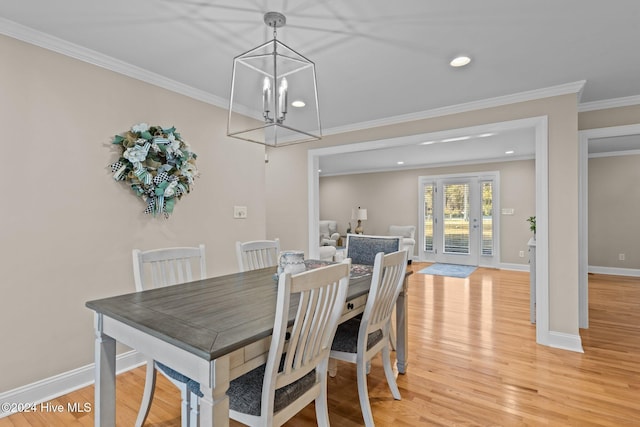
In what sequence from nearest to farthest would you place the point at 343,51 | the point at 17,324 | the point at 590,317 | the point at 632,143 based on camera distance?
the point at 17,324, the point at 343,51, the point at 590,317, the point at 632,143

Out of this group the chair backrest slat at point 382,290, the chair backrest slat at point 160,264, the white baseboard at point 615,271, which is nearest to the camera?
the chair backrest slat at point 382,290

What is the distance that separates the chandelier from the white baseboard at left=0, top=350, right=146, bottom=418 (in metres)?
2.02

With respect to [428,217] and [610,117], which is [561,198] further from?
[428,217]

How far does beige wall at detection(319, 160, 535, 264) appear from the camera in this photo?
6484 millimetres

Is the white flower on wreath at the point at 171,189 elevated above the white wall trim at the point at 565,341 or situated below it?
above

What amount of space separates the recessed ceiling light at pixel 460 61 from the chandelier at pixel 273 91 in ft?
3.54

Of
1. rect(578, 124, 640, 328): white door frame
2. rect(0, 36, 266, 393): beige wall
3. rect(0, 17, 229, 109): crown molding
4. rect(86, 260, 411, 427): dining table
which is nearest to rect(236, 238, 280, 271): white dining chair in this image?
rect(86, 260, 411, 427): dining table

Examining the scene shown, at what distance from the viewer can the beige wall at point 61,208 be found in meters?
1.97

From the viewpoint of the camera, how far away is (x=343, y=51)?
224 centimetres

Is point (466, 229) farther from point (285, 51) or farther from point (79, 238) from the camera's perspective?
point (79, 238)

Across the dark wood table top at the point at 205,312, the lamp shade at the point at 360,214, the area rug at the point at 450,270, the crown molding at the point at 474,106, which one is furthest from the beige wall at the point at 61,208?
the lamp shade at the point at 360,214

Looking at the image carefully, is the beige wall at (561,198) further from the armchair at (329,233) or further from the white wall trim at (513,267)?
the armchair at (329,233)

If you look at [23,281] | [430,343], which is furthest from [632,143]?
[23,281]

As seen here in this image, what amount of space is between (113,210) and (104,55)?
45.3 inches
